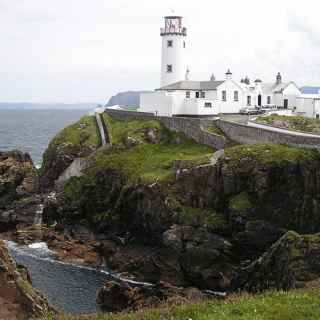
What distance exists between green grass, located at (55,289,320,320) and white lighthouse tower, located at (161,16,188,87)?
66491mm

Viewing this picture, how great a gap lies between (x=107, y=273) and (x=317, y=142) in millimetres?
21104

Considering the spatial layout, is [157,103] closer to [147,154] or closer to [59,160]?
[59,160]

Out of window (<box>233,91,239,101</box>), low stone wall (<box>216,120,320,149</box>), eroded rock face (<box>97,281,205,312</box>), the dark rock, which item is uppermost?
window (<box>233,91,239,101</box>)

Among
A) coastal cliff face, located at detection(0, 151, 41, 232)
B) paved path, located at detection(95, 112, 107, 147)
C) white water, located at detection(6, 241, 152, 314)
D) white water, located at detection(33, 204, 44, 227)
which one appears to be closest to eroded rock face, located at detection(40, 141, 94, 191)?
coastal cliff face, located at detection(0, 151, 41, 232)

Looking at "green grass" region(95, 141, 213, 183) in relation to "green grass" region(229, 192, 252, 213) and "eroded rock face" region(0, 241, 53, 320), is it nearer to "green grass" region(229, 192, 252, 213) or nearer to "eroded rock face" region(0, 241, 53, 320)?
"green grass" region(229, 192, 252, 213)

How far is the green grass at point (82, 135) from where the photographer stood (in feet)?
245

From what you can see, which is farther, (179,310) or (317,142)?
(317,142)

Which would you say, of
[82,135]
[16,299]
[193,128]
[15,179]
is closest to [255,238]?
[193,128]

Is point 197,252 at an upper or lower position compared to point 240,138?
lower

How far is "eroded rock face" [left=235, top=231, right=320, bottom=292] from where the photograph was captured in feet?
99.6

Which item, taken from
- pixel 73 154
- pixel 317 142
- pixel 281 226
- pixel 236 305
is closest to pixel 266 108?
pixel 73 154

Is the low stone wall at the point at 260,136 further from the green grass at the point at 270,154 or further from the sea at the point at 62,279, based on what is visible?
the sea at the point at 62,279

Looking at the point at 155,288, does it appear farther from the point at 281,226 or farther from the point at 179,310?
the point at 179,310

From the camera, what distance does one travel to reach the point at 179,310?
65.8 feet
